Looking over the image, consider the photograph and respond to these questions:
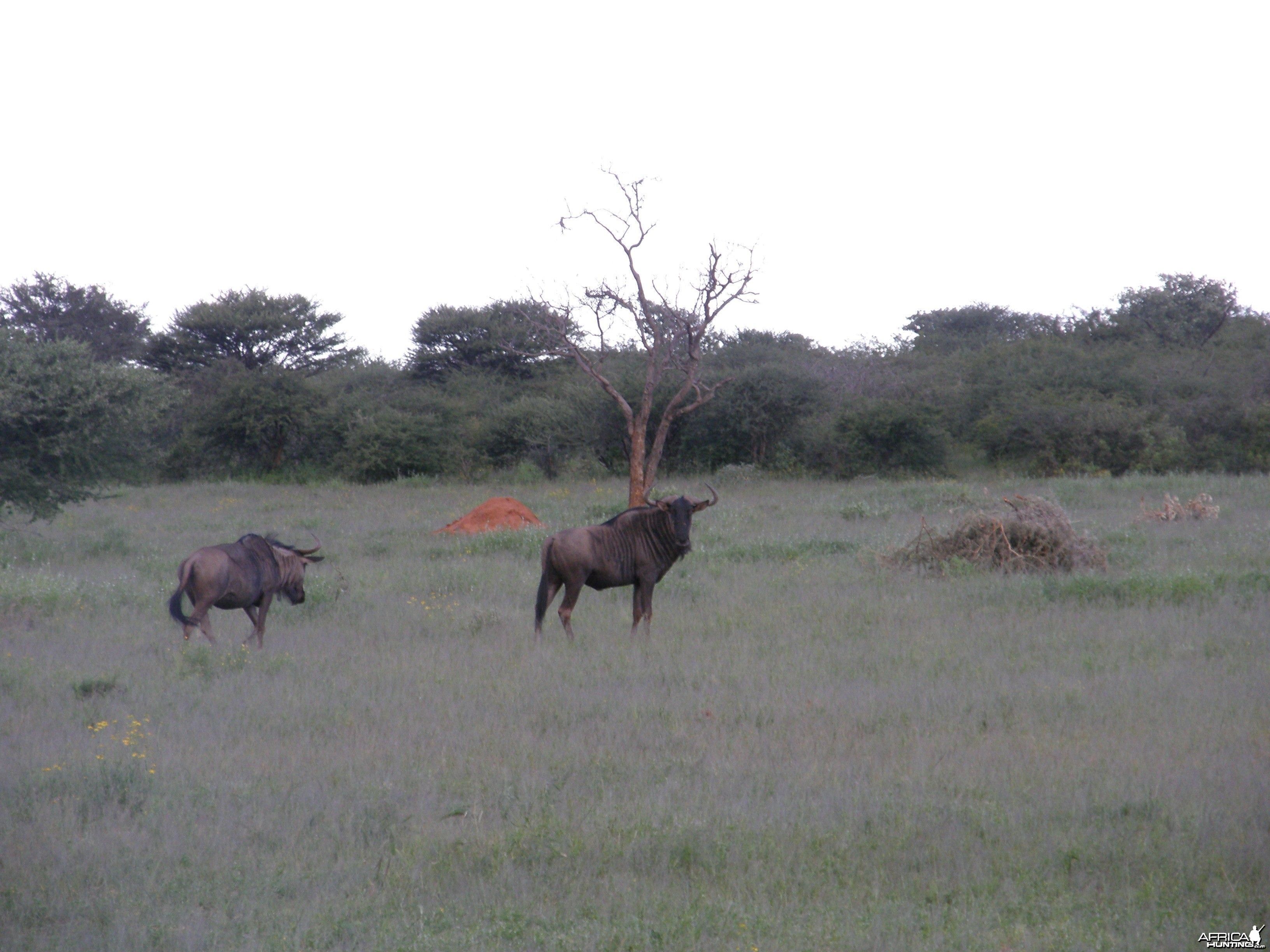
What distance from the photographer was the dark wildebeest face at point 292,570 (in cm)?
1117

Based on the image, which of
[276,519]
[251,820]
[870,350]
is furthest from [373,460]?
[251,820]

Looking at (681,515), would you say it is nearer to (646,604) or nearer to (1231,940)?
(646,604)

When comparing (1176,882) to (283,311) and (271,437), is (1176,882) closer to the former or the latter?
(271,437)

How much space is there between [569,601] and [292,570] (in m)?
3.04

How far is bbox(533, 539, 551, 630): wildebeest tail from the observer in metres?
10.7

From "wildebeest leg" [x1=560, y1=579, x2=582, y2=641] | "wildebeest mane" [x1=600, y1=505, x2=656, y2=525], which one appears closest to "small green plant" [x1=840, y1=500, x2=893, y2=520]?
"wildebeest mane" [x1=600, y1=505, x2=656, y2=525]

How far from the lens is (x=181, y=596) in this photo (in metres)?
10.1

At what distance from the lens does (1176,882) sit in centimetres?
461

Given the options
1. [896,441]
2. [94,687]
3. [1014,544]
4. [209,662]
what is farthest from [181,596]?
[896,441]

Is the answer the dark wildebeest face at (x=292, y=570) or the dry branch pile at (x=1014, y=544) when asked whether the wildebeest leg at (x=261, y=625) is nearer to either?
the dark wildebeest face at (x=292, y=570)

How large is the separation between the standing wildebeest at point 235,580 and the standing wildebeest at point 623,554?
256 centimetres

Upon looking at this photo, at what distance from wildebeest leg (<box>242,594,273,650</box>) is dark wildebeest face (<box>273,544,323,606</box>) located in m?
0.28

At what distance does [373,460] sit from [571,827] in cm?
3263

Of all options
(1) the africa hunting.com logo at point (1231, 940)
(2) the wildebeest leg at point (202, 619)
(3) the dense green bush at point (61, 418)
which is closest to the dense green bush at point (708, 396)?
(3) the dense green bush at point (61, 418)
